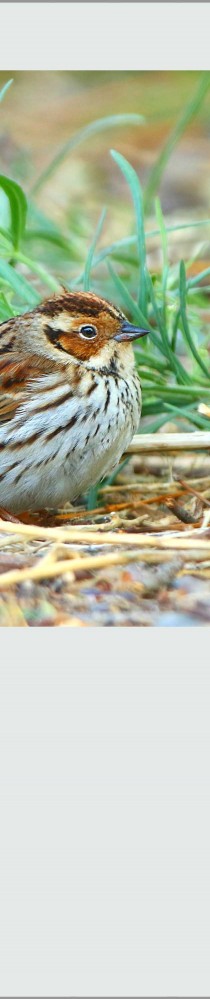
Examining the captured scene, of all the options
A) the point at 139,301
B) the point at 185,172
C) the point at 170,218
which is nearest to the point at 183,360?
Result: the point at 139,301

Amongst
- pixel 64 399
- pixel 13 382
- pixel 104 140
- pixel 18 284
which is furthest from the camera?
pixel 104 140

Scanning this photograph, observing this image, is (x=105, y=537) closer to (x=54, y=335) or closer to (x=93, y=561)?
(x=93, y=561)

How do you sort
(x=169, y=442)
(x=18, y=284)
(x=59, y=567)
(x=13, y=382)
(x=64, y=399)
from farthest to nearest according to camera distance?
(x=18, y=284) < (x=169, y=442) < (x=13, y=382) < (x=64, y=399) < (x=59, y=567)

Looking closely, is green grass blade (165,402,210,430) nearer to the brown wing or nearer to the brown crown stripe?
the brown crown stripe

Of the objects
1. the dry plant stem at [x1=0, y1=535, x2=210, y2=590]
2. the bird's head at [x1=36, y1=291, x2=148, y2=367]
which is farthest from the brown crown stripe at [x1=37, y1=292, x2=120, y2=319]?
the dry plant stem at [x1=0, y1=535, x2=210, y2=590]

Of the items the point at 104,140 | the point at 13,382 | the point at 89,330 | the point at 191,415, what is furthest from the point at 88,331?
the point at 104,140

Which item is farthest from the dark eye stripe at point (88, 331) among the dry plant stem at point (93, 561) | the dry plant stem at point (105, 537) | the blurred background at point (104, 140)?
the blurred background at point (104, 140)

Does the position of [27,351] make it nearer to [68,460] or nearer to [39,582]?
[68,460]
